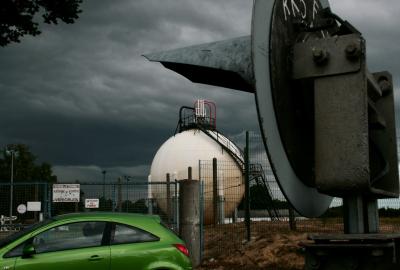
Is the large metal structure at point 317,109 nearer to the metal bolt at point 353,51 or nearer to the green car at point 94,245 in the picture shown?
the metal bolt at point 353,51

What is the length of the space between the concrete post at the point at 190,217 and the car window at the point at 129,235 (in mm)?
6175

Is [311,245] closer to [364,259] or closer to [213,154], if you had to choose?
[364,259]

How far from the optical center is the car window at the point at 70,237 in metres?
8.23

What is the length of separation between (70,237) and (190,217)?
6.93 metres

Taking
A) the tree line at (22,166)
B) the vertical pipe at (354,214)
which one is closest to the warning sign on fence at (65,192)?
the vertical pipe at (354,214)

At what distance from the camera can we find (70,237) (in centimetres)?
840

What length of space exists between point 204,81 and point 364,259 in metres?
2.13

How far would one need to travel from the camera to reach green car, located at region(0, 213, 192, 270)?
315 inches

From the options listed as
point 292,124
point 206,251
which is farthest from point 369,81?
point 206,251

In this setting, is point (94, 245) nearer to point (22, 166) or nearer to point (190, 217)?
point (190, 217)

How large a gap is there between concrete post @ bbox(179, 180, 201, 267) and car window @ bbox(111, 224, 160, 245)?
243 inches

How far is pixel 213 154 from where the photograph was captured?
30.0 meters

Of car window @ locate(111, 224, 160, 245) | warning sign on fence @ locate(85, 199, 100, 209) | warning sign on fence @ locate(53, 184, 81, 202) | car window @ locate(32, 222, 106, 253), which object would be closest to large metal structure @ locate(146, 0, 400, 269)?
car window @ locate(111, 224, 160, 245)

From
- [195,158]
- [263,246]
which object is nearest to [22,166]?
[195,158]
